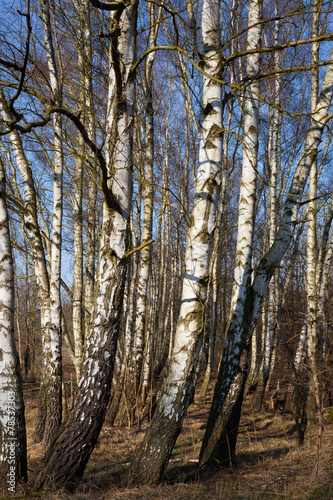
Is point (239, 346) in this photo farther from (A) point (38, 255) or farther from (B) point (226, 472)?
(A) point (38, 255)

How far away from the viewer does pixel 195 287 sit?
3.63 meters

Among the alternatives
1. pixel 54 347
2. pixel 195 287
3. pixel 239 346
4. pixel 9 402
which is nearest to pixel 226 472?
pixel 239 346

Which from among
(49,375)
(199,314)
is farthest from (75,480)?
(49,375)

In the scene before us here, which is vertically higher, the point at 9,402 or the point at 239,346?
the point at 239,346

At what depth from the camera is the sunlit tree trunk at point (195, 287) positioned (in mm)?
3434

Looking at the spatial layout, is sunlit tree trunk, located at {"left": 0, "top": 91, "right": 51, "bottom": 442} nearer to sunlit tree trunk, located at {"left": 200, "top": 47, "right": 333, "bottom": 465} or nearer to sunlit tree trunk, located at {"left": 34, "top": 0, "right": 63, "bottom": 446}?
sunlit tree trunk, located at {"left": 34, "top": 0, "right": 63, "bottom": 446}

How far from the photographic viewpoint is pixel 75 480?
3301 millimetres

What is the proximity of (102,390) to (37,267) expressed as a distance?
3.66 metres

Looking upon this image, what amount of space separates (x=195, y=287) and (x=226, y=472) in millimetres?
2399

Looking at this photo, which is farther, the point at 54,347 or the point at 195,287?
the point at 54,347

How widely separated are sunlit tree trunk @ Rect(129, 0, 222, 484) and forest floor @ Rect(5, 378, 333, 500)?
33cm

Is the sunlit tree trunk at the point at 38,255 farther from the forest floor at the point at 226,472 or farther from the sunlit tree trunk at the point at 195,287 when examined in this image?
the sunlit tree trunk at the point at 195,287

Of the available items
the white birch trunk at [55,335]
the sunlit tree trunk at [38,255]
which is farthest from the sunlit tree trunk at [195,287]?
the sunlit tree trunk at [38,255]

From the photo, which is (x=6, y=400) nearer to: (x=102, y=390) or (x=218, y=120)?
(x=102, y=390)
